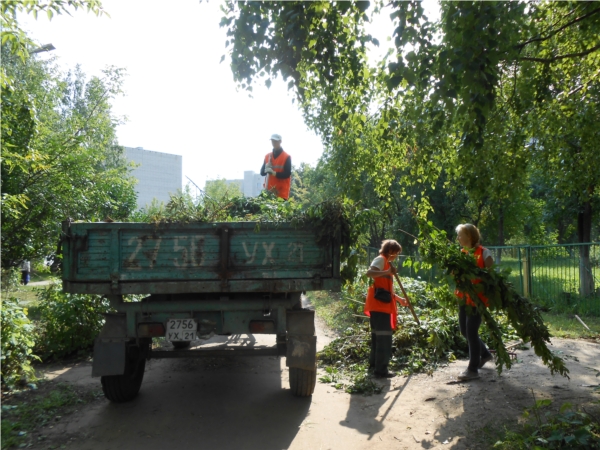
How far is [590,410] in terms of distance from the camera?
4.47m

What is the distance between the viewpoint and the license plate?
5.18 metres

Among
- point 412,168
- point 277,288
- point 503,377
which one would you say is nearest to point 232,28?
point 277,288

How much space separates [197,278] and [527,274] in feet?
31.5

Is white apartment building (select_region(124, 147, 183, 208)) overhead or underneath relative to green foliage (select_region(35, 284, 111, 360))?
overhead

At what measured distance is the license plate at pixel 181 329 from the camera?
518cm

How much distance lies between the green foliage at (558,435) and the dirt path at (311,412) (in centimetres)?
30

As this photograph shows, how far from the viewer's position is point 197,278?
5117 millimetres

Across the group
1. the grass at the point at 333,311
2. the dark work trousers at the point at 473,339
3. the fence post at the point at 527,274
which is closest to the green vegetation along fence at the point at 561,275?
the fence post at the point at 527,274

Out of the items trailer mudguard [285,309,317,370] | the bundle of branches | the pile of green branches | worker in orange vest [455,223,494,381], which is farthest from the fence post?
trailer mudguard [285,309,317,370]

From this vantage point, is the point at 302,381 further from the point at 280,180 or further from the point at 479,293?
the point at 280,180

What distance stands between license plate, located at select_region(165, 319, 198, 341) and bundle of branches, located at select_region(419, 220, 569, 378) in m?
2.52

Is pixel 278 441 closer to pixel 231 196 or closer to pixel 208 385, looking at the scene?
pixel 208 385

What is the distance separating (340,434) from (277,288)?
146 cm

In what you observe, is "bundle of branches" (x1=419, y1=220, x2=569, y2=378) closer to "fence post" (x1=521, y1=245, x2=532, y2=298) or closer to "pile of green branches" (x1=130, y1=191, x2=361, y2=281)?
"pile of green branches" (x1=130, y1=191, x2=361, y2=281)
